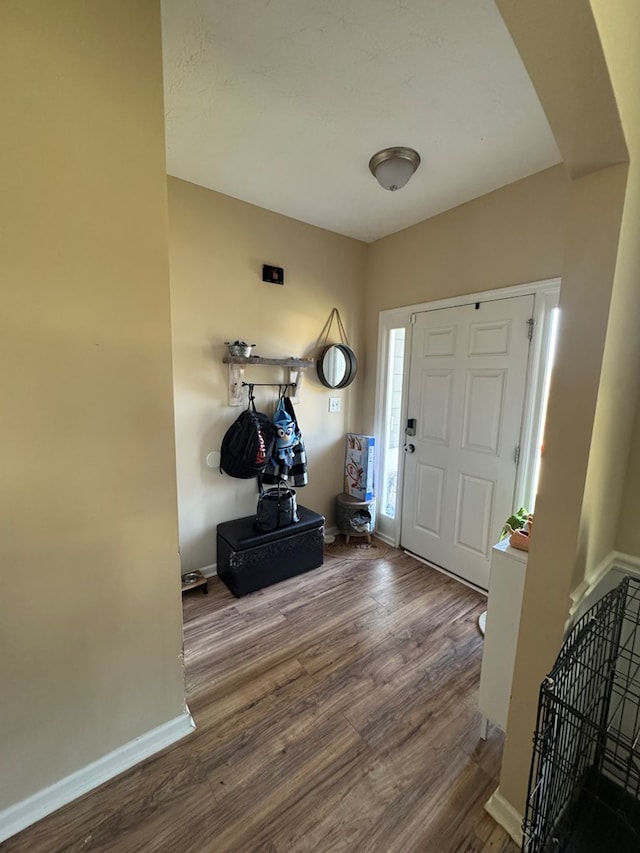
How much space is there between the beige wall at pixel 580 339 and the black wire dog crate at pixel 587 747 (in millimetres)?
102

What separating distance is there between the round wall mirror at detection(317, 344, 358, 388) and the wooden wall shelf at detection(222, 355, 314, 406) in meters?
0.17

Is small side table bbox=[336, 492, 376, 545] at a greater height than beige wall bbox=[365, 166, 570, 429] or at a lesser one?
lesser

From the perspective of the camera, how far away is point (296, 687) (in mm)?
1681

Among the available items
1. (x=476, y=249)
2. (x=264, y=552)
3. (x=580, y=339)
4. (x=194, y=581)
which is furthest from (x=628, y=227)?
(x=194, y=581)

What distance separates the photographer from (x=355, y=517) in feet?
9.96

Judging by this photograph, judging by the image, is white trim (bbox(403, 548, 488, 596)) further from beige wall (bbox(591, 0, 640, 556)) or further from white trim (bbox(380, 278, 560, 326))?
white trim (bbox(380, 278, 560, 326))

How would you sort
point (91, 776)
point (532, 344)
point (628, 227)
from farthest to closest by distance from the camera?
1. point (532, 344)
2. point (91, 776)
3. point (628, 227)

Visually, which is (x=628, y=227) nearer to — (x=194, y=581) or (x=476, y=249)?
(x=476, y=249)

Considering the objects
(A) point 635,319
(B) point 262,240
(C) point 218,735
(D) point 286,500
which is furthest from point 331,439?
(A) point 635,319

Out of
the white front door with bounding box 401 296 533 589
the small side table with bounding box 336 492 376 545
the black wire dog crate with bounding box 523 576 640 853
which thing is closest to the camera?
the black wire dog crate with bounding box 523 576 640 853

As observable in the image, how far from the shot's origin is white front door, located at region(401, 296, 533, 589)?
2223 mm

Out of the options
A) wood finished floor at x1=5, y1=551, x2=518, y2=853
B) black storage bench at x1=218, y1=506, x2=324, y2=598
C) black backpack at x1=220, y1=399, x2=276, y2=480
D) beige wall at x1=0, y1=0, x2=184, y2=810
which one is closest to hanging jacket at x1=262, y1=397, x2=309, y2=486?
black backpack at x1=220, y1=399, x2=276, y2=480

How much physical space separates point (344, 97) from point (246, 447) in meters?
1.89

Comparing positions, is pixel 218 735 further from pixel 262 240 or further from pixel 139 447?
pixel 262 240
